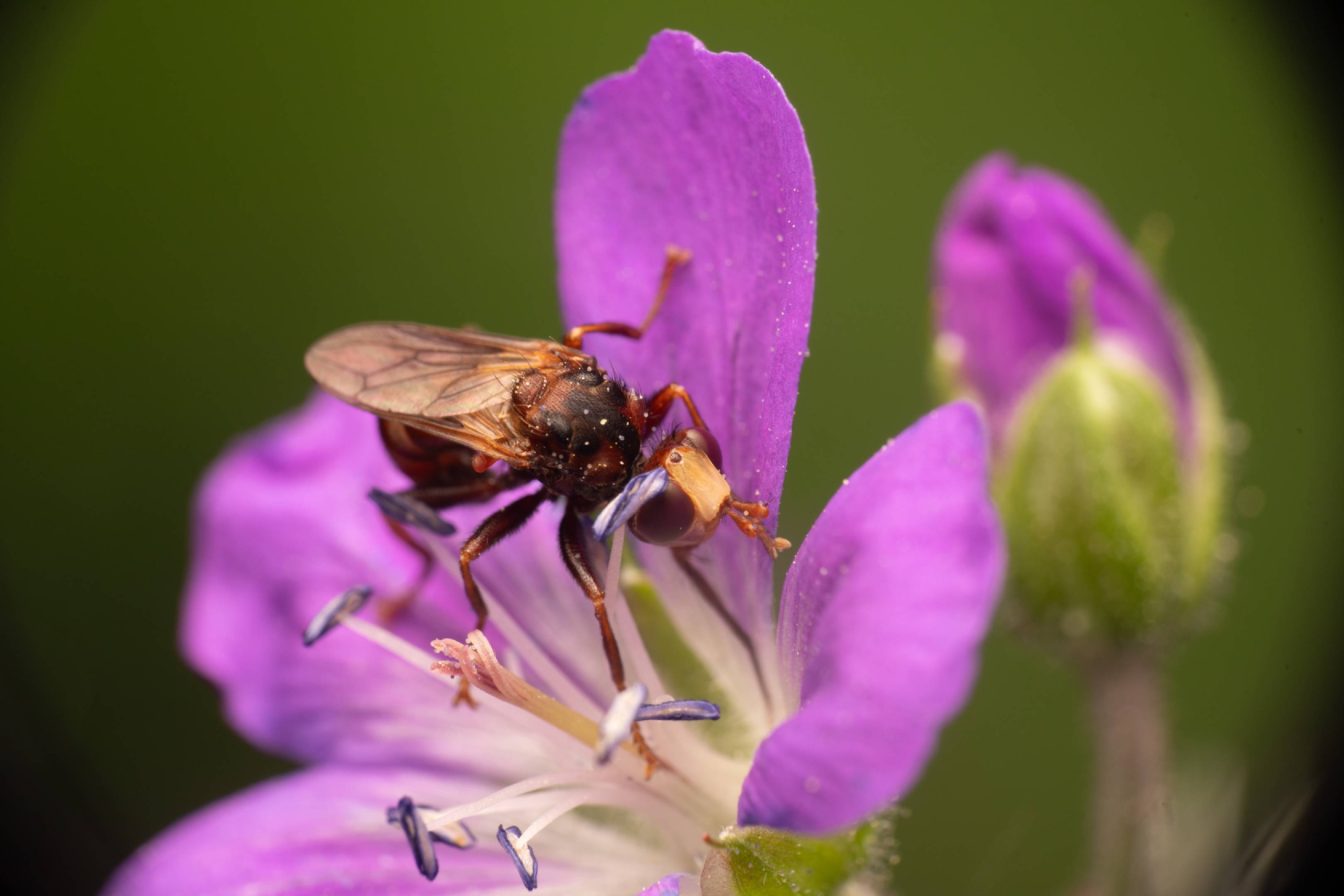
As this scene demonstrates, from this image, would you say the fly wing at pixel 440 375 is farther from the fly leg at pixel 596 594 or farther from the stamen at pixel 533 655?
the stamen at pixel 533 655

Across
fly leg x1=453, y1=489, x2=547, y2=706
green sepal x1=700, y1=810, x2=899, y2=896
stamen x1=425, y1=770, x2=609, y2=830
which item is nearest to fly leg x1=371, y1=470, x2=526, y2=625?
fly leg x1=453, y1=489, x2=547, y2=706

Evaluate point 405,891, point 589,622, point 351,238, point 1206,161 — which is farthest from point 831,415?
point 405,891

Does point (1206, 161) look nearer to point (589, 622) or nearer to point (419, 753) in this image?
point (589, 622)

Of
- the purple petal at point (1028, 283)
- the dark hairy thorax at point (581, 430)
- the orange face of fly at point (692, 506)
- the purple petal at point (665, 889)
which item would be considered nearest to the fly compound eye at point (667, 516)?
the orange face of fly at point (692, 506)

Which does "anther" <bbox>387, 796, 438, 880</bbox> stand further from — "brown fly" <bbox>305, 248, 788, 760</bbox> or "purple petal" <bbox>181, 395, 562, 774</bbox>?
"purple petal" <bbox>181, 395, 562, 774</bbox>

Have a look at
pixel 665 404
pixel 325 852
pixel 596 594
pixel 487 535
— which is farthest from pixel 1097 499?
pixel 325 852

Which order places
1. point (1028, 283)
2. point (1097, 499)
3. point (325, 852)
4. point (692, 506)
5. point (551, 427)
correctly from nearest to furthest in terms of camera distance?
point (692, 506), point (551, 427), point (325, 852), point (1097, 499), point (1028, 283)

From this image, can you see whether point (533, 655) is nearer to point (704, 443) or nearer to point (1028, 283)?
point (704, 443)
